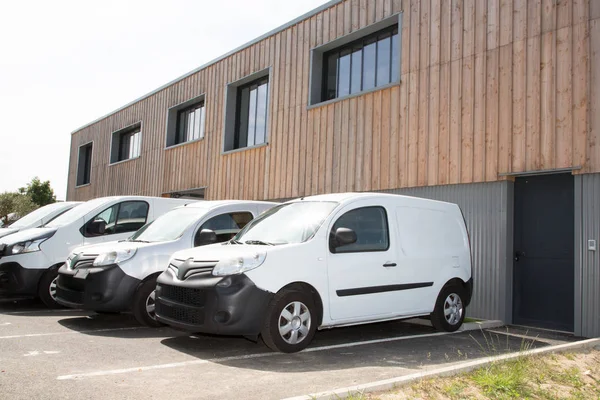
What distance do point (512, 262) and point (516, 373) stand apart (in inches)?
178

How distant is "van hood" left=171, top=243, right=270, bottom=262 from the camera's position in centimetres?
615

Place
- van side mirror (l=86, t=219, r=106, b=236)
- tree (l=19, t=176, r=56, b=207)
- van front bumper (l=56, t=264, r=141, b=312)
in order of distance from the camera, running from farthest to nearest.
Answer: tree (l=19, t=176, r=56, b=207) → van side mirror (l=86, t=219, r=106, b=236) → van front bumper (l=56, t=264, r=141, b=312)

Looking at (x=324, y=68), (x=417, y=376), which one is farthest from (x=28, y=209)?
(x=417, y=376)

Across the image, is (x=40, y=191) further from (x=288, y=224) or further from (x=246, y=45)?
(x=288, y=224)

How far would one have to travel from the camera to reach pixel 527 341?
7.64 meters

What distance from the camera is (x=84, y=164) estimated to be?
94.2 ft

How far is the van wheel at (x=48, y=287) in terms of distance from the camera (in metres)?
9.12

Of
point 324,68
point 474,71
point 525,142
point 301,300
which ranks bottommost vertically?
point 301,300

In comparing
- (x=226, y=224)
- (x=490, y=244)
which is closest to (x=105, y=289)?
(x=226, y=224)

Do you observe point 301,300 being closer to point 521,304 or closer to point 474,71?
point 521,304

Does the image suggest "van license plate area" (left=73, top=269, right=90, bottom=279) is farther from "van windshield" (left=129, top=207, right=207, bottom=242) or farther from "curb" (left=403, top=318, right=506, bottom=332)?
"curb" (left=403, top=318, right=506, bottom=332)

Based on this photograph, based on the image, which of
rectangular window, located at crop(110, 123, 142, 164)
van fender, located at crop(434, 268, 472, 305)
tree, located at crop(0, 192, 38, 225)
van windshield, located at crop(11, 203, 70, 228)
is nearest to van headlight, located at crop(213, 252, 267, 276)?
van fender, located at crop(434, 268, 472, 305)

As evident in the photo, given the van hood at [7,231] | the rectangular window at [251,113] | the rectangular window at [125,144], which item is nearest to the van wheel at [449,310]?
the van hood at [7,231]

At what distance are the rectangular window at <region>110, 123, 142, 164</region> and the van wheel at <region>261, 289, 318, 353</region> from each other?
1873 cm
